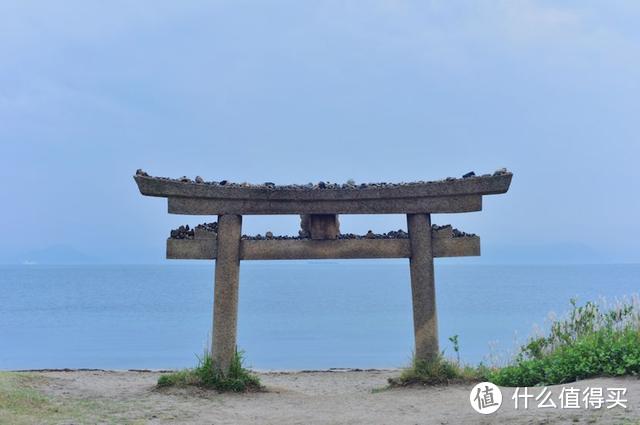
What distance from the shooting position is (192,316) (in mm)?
42812

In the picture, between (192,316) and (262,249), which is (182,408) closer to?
(262,249)

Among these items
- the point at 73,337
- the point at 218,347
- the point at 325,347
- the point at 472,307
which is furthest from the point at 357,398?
the point at 472,307

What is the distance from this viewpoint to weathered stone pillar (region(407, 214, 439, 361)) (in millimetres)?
10891

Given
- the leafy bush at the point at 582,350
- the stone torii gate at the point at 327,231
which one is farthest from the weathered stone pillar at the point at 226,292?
the leafy bush at the point at 582,350

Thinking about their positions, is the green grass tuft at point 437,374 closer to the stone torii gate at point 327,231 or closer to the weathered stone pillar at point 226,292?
the stone torii gate at point 327,231

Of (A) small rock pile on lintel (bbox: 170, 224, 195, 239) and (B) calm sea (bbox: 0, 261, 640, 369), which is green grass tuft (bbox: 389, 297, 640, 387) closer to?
(B) calm sea (bbox: 0, 261, 640, 369)

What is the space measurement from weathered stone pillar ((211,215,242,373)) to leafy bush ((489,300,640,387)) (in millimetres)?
3636

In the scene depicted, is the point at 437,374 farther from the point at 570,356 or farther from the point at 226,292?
the point at 226,292

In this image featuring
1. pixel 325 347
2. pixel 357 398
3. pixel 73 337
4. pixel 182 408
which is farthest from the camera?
pixel 73 337

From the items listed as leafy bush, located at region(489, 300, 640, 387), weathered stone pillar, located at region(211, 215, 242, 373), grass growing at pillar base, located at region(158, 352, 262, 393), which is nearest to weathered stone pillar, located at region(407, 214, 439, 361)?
leafy bush, located at region(489, 300, 640, 387)

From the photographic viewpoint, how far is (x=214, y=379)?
1061 centimetres

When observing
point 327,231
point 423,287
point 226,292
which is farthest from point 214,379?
point 423,287

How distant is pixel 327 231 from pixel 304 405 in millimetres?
2535

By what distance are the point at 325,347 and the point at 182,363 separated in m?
4.89
